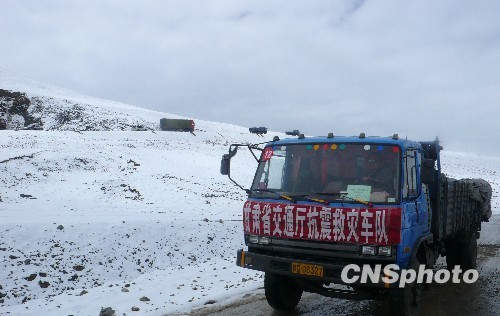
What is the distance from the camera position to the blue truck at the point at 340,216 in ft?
17.4

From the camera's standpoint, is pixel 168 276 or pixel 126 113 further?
pixel 126 113

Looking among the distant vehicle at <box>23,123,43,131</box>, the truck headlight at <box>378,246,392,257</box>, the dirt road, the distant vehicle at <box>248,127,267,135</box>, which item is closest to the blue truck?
the truck headlight at <box>378,246,392,257</box>

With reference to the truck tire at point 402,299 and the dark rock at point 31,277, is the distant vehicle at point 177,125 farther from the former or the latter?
the truck tire at point 402,299

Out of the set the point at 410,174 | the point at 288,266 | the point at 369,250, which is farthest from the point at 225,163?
the point at 410,174

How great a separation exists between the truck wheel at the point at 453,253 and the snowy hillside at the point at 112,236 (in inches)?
172

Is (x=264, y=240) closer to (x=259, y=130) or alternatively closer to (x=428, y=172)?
(x=428, y=172)

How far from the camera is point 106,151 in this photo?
2866cm

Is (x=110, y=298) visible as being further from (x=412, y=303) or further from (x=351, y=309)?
(x=412, y=303)

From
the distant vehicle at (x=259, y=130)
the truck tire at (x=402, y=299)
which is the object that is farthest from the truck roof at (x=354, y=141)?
the distant vehicle at (x=259, y=130)

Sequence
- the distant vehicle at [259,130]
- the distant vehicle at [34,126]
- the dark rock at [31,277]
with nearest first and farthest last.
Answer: the dark rock at [31,277] → the distant vehicle at [34,126] → the distant vehicle at [259,130]

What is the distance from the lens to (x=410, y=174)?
19.5 feet

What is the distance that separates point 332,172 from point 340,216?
747 mm

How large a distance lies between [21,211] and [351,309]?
11401 millimetres

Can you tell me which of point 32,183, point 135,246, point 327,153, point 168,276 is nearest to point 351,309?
point 327,153
